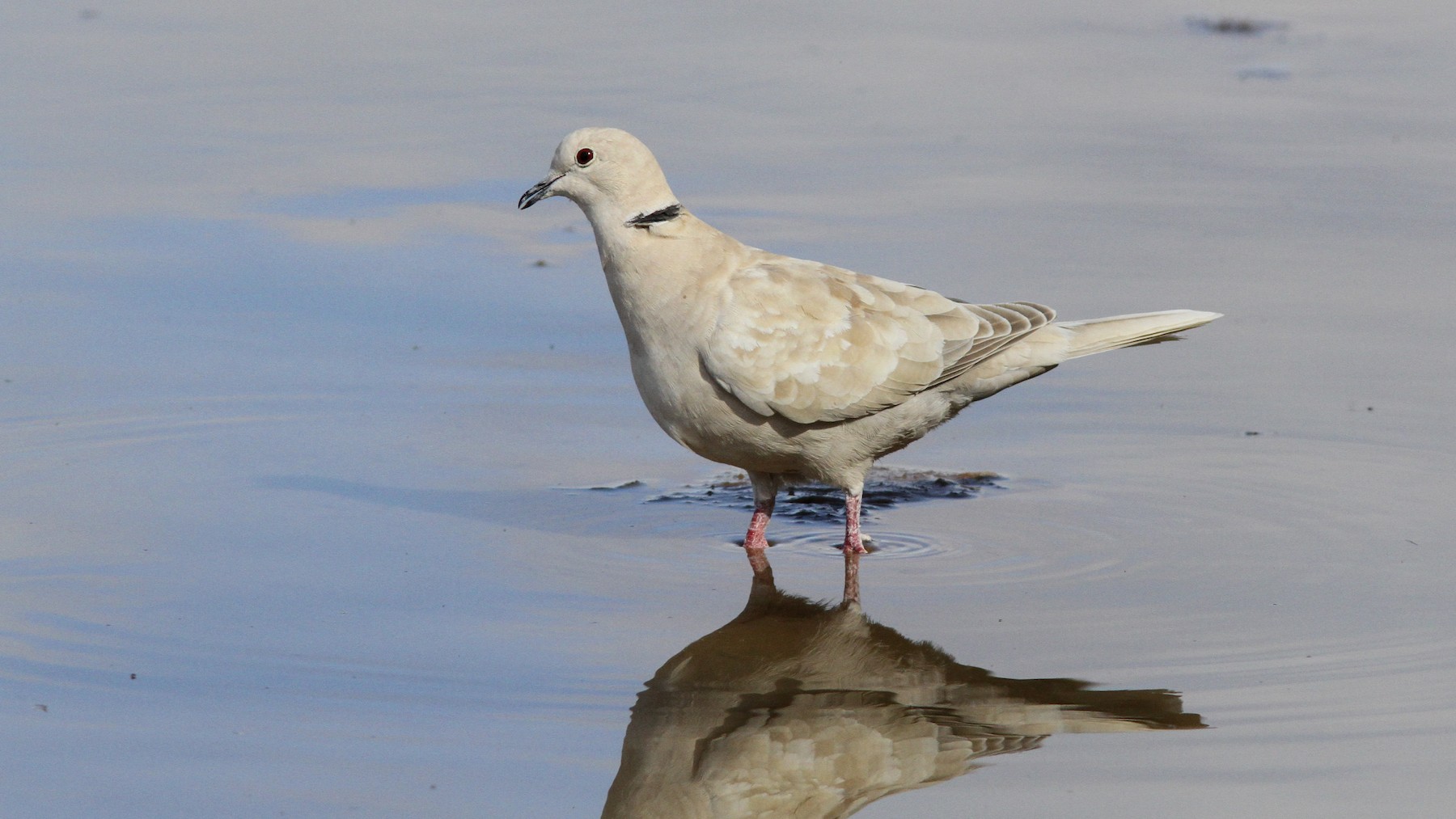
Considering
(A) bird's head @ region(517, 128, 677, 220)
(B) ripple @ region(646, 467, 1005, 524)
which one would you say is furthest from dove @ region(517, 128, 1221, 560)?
(B) ripple @ region(646, 467, 1005, 524)

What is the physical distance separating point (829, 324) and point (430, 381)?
215 cm

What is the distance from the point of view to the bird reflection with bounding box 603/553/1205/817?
15.1 ft

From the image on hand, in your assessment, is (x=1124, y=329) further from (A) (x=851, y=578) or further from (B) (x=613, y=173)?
(B) (x=613, y=173)

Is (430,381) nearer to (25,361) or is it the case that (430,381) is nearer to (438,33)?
(25,361)

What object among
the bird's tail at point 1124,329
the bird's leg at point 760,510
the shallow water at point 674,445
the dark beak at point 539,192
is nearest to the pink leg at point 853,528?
the shallow water at point 674,445

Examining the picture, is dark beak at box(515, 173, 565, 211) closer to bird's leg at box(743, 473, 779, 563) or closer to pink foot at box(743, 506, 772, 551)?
bird's leg at box(743, 473, 779, 563)

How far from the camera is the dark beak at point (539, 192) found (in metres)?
6.62

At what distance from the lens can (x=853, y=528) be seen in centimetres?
649

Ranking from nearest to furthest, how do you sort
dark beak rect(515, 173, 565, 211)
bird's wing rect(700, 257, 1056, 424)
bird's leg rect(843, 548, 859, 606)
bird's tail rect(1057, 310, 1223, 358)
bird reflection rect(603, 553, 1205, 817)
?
bird reflection rect(603, 553, 1205, 817) < bird's leg rect(843, 548, 859, 606) < bird's wing rect(700, 257, 1056, 424) < dark beak rect(515, 173, 565, 211) < bird's tail rect(1057, 310, 1223, 358)

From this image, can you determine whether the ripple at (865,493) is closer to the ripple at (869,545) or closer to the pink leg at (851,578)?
the ripple at (869,545)

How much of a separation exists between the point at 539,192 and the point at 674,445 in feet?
4.57

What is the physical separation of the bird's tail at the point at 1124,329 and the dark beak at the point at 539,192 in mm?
1990

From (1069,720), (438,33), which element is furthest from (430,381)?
(438,33)

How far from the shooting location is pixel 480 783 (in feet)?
14.9
